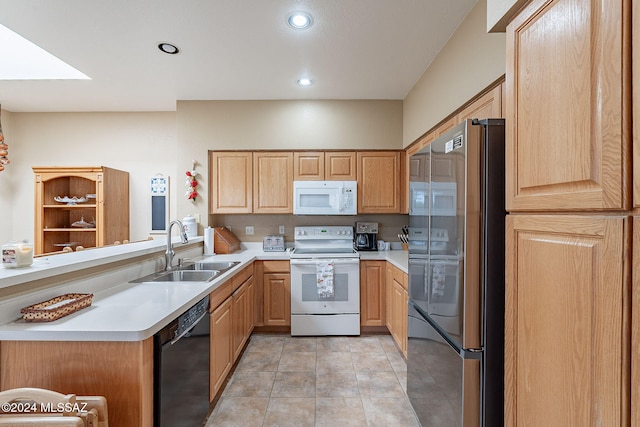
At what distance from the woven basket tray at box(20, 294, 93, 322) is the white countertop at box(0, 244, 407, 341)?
0.08 feet

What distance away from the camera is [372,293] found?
129 inches

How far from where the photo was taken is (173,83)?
121 inches

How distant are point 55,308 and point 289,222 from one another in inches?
105

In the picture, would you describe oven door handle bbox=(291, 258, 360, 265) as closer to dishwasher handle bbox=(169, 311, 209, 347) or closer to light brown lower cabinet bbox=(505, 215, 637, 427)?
dishwasher handle bbox=(169, 311, 209, 347)

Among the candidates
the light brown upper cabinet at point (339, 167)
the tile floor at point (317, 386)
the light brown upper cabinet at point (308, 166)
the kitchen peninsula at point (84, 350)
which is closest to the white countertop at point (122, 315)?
the kitchen peninsula at point (84, 350)

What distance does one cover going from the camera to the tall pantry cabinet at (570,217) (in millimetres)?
654

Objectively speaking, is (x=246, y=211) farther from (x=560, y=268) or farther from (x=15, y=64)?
(x=560, y=268)

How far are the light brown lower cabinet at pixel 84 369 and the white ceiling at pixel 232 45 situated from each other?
1.92 meters

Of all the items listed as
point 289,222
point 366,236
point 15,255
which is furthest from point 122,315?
point 366,236

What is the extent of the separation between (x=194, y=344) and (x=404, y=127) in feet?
9.74

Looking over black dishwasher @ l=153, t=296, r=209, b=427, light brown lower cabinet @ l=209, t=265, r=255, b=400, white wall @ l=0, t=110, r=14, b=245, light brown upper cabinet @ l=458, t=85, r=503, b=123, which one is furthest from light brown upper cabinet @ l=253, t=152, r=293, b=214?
white wall @ l=0, t=110, r=14, b=245

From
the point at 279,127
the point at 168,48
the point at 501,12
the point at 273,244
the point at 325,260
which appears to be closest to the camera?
the point at 501,12

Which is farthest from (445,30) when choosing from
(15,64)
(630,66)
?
(15,64)

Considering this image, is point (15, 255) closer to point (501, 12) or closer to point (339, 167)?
point (501, 12)
